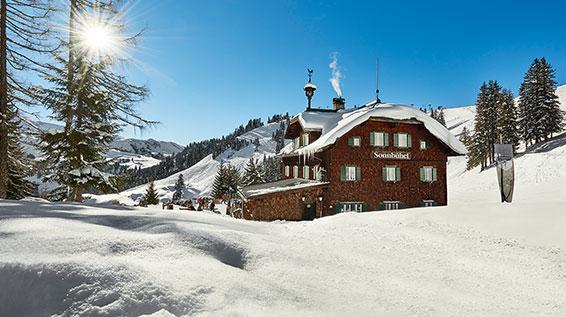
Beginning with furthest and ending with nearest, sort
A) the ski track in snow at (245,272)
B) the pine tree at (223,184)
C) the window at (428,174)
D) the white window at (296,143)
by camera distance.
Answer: the pine tree at (223,184)
the white window at (296,143)
the window at (428,174)
the ski track in snow at (245,272)

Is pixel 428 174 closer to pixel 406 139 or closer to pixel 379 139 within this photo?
pixel 406 139

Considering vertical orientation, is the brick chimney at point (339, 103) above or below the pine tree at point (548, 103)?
below

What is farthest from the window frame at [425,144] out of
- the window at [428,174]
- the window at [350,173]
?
the window at [350,173]

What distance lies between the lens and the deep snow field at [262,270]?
2840mm

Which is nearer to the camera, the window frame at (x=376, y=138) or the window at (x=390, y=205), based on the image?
the window at (x=390, y=205)

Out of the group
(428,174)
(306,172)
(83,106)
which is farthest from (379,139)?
(83,106)

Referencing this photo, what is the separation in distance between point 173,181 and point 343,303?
158m

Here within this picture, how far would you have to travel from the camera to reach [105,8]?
11141 millimetres

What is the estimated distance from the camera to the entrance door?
21.7 meters

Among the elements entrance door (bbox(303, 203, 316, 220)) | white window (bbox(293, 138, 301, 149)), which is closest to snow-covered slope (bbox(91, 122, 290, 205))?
white window (bbox(293, 138, 301, 149))

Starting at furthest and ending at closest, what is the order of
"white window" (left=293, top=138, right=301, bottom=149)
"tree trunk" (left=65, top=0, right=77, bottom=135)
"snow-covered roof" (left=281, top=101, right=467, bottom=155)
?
"white window" (left=293, top=138, right=301, bottom=149)
"snow-covered roof" (left=281, top=101, right=467, bottom=155)
"tree trunk" (left=65, top=0, right=77, bottom=135)

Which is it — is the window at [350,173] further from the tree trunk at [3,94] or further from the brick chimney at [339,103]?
the tree trunk at [3,94]

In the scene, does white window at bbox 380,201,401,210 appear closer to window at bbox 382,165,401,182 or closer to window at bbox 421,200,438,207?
window at bbox 382,165,401,182

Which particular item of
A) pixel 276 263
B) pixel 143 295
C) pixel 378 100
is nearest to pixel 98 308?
pixel 143 295
